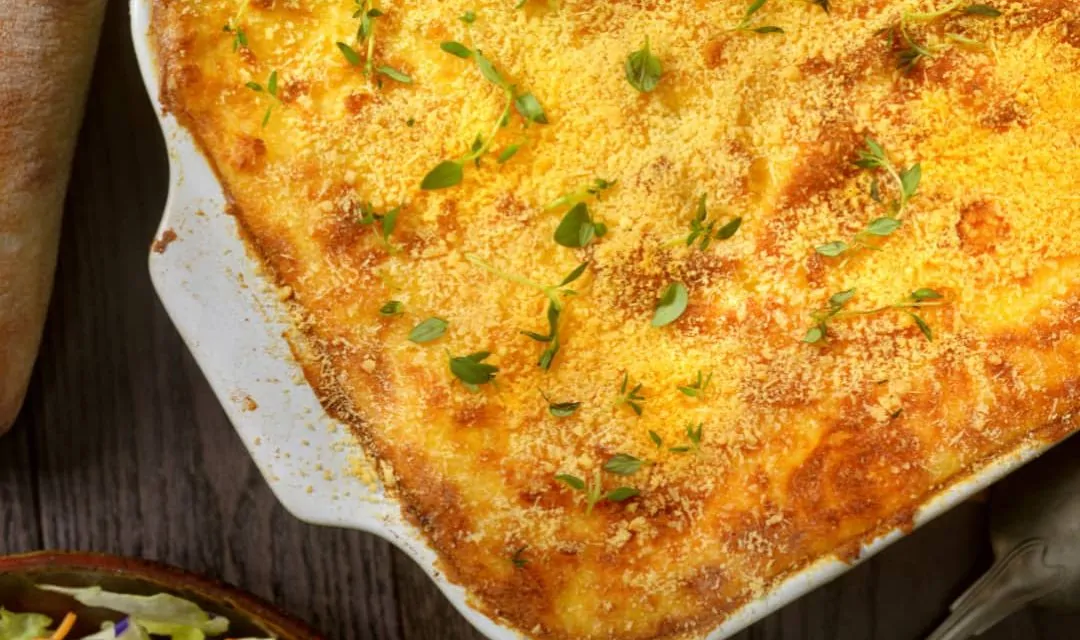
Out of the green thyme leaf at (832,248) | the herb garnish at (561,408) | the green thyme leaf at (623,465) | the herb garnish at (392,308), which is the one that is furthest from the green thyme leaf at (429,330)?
the green thyme leaf at (832,248)

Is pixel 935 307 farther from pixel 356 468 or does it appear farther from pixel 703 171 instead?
pixel 356 468

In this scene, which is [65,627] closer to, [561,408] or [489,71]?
[561,408]

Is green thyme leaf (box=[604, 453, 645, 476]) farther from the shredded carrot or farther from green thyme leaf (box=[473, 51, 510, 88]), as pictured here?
the shredded carrot

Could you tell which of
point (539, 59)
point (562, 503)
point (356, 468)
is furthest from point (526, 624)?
point (539, 59)

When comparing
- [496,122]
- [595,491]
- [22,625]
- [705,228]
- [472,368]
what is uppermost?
[496,122]

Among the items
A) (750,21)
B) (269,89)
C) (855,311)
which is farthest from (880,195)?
(269,89)
